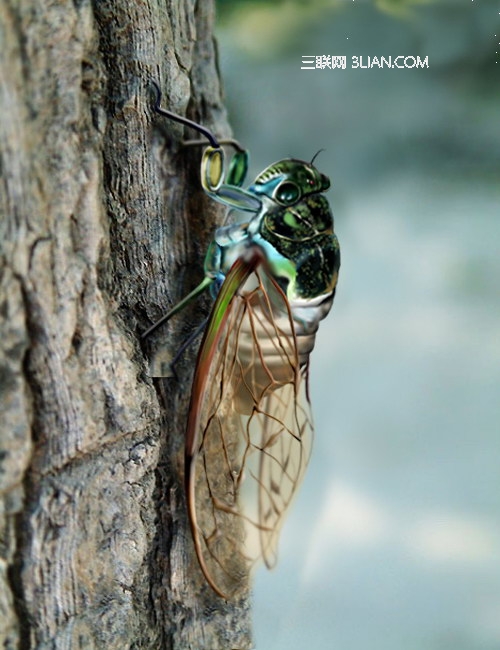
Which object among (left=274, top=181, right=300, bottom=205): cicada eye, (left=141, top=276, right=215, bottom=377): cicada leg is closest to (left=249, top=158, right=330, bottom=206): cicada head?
(left=274, top=181, right=300, bottom=205): cicada eye

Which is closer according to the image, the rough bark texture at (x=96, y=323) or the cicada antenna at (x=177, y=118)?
the rough bark texture at (x=96, y=323)

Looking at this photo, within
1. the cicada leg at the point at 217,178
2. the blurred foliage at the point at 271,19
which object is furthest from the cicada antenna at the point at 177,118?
the blurred foliage at the point at 271,19

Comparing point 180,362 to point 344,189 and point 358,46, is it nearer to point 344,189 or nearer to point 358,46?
point 344,189

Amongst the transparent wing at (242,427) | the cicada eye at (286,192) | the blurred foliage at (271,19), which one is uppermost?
the blurred foliage at (271,19)

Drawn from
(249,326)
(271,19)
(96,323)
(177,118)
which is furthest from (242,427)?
(271,19)

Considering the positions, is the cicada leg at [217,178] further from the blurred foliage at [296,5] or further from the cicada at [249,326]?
the blurred foliage at [296,5]

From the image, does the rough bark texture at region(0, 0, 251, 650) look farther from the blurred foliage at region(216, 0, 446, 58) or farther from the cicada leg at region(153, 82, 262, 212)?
the blurred foliage at region(216, 0, 446, 58)

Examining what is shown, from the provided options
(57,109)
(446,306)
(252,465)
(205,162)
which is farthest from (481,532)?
(57,109)

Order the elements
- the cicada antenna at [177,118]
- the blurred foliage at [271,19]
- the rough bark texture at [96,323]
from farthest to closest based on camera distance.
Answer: the blurred foliage at [271,19] → the cicada antenna at [177,118] → the rough bark texture at [96,323]
